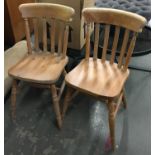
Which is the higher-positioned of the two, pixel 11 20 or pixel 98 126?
pixel 11 20

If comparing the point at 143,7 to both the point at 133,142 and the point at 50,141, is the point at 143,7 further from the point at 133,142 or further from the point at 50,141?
the point at 50,141

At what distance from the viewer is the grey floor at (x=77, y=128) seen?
1581 millimetres

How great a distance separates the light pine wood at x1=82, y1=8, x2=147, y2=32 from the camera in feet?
4.46

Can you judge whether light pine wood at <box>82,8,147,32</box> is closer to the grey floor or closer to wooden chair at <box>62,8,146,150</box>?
wooden chair at <box>62,8,146,150</box>

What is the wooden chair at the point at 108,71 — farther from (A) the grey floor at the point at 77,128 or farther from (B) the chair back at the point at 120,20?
(A) the grey floor at the point at 77,128

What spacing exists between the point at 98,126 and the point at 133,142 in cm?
30

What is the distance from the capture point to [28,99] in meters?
1.99

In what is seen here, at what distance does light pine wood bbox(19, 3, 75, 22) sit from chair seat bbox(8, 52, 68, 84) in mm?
322

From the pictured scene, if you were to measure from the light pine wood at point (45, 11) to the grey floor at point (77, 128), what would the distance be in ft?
2.51

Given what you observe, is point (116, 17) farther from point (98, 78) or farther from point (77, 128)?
point (77, 128)

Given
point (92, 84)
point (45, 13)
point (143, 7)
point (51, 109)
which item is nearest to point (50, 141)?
point (51, 109)

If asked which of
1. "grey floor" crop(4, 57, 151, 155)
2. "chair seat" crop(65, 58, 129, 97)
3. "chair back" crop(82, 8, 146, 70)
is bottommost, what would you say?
"grey floor" crop(4, 57, 151, 155)

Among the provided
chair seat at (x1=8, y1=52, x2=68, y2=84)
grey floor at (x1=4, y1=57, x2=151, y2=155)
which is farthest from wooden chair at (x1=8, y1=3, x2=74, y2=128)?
grey floor at (x1=4, y1=57, x2=151, y2=155)

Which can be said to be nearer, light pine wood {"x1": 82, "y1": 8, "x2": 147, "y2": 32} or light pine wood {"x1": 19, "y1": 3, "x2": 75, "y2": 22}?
light pine wood {"x1": 82, "y1": 8, "x2": 147, "y2": 32}
